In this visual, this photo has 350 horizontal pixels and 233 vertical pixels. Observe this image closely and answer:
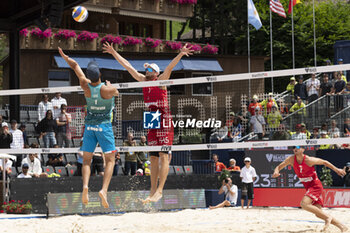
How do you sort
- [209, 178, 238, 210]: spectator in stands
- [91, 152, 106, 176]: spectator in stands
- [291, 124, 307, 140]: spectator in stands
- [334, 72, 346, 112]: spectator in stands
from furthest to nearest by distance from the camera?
[209, 178, 238, 210]: spectator in stands
[91, 152, 106, 176]: spectator in stands
[334, 72, 346, 112]: spectator in stands
[291, 124, 307, 140]: spectator in stands

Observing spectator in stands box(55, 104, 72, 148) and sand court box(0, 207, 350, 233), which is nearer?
sand court box(0, 207, 350, 233)

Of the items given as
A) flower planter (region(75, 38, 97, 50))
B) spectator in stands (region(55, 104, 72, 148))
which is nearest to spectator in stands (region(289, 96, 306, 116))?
spectator in stands (region(55, 104, 72, 148))

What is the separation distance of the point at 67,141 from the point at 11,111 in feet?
11.3

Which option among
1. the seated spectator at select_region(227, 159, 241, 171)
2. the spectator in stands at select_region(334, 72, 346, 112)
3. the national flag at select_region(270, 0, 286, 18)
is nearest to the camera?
the spectator in stands at select_region(334, 72, 346, 112)

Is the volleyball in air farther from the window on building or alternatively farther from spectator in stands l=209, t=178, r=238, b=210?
the window on building

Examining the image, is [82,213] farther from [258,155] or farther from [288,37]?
[288,37]

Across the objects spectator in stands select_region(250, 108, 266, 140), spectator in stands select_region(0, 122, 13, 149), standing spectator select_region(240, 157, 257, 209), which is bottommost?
standing spectator select_region(240, 157, 257, 209)

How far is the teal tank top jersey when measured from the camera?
28.2 ft

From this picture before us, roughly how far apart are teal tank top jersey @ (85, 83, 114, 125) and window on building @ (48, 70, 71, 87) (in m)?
16.8

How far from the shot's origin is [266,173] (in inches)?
653

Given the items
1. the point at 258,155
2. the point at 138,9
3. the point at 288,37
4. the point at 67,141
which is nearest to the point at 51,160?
the point at 67,141

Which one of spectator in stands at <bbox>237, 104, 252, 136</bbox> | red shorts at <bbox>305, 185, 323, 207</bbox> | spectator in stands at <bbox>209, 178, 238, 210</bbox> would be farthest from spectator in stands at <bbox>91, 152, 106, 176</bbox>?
red shorts at <bbox>305, 185, 323, 207</bbox>

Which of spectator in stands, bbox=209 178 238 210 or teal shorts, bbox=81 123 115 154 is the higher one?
teal shorts, bbox=81 123 115 154

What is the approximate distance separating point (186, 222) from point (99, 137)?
4170 mm
